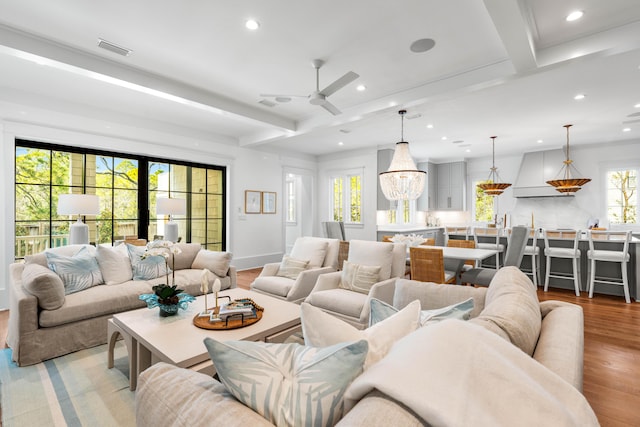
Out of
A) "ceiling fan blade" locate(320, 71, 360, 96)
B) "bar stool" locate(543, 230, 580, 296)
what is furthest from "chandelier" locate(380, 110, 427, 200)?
"bar stool" locate(543, 230, 580, 296)

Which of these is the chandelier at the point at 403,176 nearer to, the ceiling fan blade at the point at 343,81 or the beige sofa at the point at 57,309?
the ceiling fan blade at the point at 343,81

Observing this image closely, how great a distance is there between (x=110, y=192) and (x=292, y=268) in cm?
324

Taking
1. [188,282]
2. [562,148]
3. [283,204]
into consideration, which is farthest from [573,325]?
[562,148]

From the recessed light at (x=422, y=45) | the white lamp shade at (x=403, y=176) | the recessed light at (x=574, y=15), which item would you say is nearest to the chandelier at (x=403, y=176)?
the white lamp shade at (x=403, y=176)

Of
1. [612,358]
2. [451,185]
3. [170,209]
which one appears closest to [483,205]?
[451,185]

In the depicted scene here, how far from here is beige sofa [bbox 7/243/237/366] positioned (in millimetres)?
2449

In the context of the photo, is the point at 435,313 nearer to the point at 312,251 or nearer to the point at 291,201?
the point at 312,251

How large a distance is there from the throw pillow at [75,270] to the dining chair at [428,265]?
324cm

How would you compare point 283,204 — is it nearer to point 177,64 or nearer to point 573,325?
point 177,64

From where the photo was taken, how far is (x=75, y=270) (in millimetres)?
2969

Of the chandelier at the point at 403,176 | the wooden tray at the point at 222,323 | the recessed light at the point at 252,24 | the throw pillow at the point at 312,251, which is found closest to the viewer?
the wooden tray at the point at 222,323

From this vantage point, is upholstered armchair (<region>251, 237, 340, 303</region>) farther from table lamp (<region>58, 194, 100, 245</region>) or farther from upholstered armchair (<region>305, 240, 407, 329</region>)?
table lamp (<region>58, 194, 100, 245</region>)

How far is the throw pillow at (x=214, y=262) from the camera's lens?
3912 millimetres

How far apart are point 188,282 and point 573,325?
3.39 m
